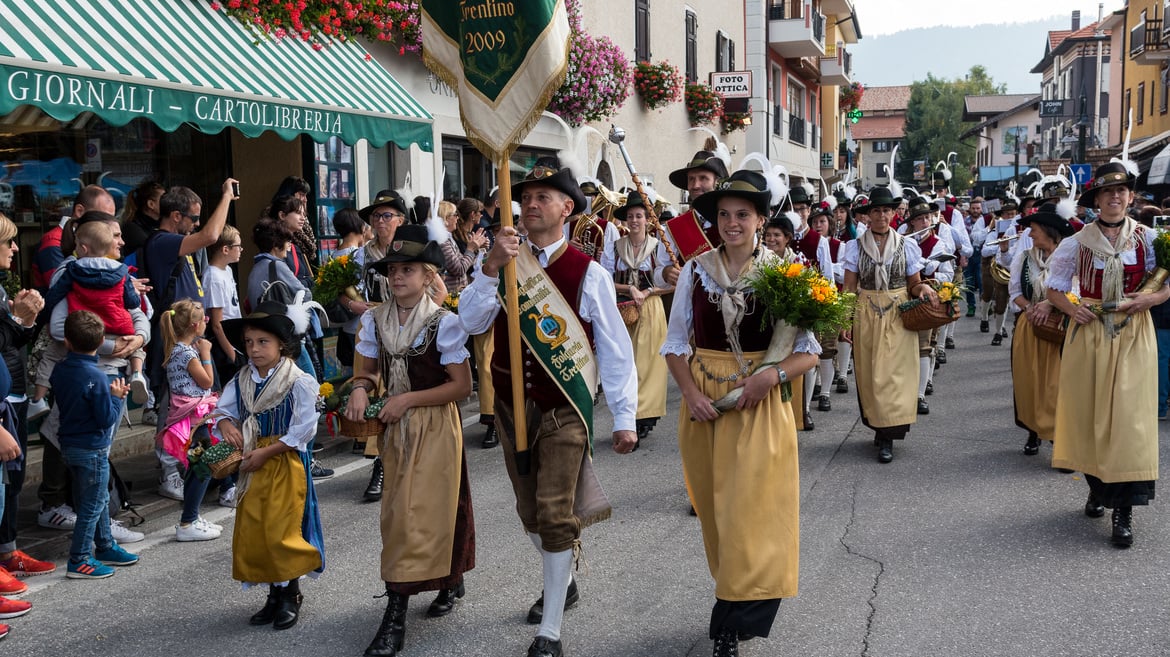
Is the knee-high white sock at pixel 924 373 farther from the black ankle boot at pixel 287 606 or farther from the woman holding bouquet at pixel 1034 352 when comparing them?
the black ankle boot at pixel 287 606

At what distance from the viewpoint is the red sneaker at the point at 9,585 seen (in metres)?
5.12

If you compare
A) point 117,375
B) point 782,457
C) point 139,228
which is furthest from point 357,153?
point 782,457

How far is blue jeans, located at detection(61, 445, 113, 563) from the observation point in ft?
17.6

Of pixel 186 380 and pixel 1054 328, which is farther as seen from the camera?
pixel 1054 328

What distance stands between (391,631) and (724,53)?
24.2m

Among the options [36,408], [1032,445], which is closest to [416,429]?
[36,408]

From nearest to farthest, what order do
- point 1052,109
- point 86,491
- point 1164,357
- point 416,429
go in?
point 416,429, point 86,491, point 1164,357, point 1052,109

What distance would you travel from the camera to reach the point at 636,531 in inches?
242

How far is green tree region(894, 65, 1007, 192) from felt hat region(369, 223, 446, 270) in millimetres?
94344

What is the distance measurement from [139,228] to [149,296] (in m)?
0.55

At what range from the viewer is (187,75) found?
8.41m

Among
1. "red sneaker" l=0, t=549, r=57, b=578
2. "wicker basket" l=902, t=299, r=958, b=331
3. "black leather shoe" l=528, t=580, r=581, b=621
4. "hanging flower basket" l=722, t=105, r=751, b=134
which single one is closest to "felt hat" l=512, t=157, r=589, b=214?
"black leather shoe" l=528, t=580, r=581, b=621

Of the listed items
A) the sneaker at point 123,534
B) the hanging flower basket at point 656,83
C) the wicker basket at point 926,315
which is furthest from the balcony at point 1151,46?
the sneaker at point 123,534

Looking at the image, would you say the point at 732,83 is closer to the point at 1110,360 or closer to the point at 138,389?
the point at 1110,360
